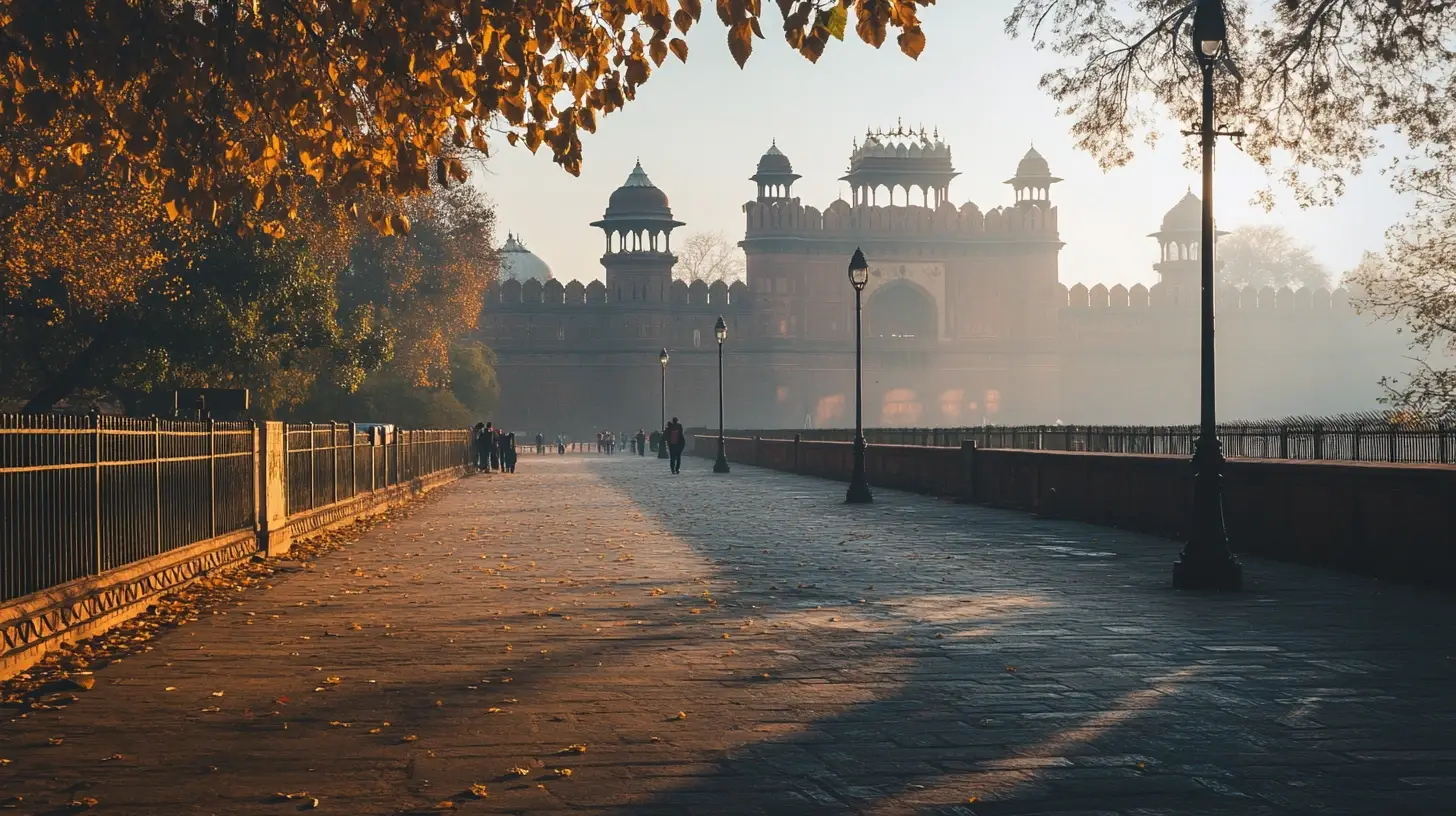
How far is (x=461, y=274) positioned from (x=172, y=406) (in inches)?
1014

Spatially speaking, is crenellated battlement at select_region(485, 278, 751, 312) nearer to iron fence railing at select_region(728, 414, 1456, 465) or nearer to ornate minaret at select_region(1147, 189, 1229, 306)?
ornate minaret at select_region(1147, 189, 1229, 306)

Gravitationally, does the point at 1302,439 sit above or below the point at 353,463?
above

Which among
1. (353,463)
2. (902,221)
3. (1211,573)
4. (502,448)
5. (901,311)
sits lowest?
(1211,573)

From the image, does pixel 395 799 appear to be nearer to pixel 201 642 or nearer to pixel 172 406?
pixel 201 642

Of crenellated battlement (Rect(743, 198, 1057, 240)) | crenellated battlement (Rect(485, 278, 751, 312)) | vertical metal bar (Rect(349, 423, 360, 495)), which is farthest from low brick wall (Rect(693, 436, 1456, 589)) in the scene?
crenellated battlement (Rect(743, 198, 1057, 240))

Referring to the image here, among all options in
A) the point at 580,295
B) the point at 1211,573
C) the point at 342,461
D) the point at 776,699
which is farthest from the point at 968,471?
the point at 580,295

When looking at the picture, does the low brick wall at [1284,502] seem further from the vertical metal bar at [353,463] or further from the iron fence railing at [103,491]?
the vertical metal bar at [353,463]

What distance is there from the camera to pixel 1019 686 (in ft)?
26.4

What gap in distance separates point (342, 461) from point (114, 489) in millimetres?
11323

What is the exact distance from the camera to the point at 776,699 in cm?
771

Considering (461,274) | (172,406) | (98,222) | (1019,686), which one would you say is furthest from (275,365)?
(1019,686)

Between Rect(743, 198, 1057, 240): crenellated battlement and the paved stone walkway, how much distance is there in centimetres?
9582

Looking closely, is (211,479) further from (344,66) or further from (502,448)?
(502,448)

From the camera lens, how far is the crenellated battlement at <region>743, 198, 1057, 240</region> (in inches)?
4306
